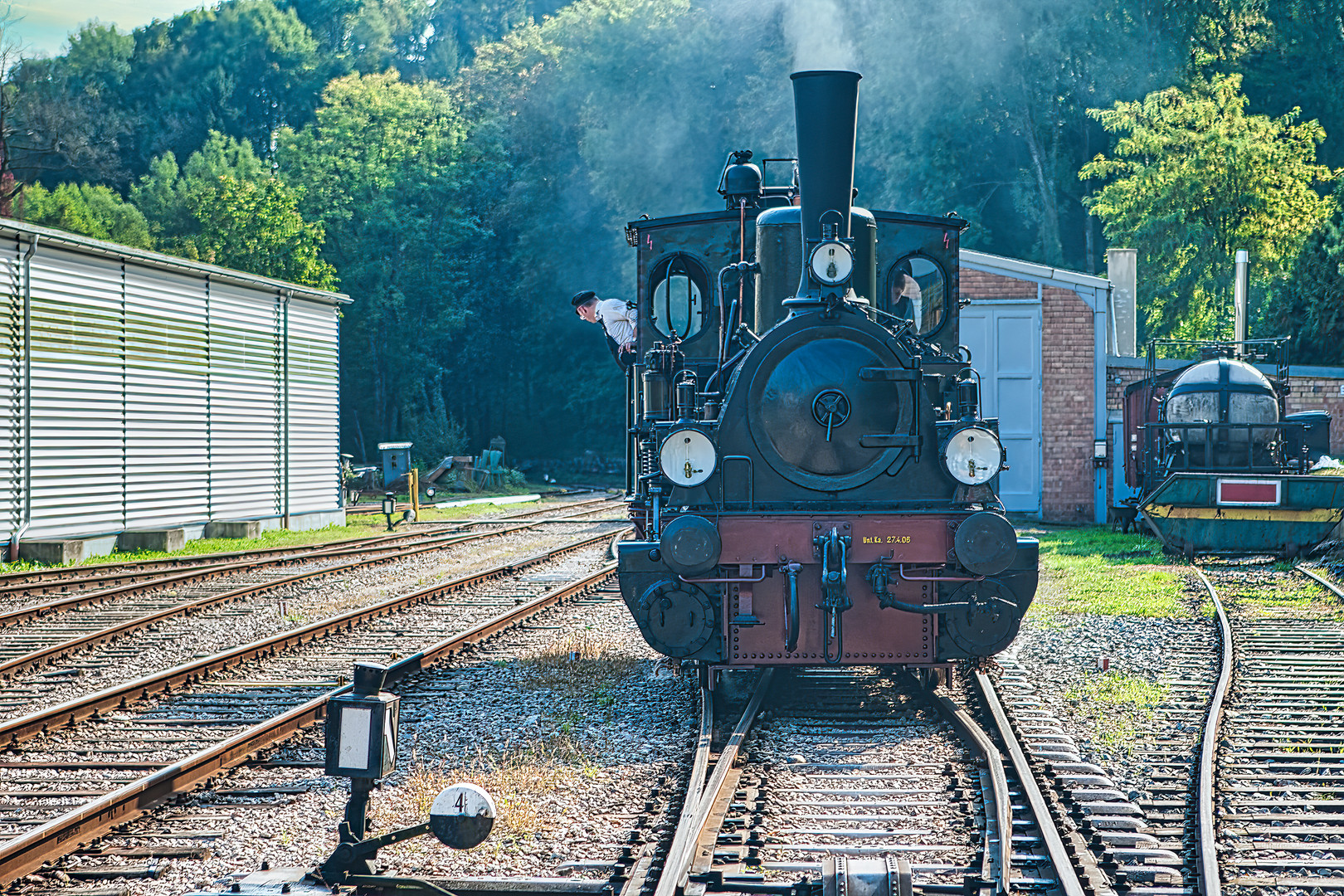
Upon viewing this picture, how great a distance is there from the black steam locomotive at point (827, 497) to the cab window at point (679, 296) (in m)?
0.94

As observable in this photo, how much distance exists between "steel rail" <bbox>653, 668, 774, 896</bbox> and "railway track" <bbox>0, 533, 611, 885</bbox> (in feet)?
6.91

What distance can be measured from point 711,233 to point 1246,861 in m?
5.01

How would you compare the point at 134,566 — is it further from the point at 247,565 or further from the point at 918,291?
the point at 918,291

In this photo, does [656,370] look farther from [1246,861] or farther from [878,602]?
[1246,861]

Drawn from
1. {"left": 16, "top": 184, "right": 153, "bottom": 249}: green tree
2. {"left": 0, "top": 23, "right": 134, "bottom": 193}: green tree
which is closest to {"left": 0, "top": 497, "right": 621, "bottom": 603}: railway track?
{"left": 16, "top": 184, "right": 153, "bottom": 249}: green tree

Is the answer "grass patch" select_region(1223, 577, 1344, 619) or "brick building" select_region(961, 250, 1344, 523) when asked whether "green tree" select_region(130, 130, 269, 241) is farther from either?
"grass patch" select_region(1223, 577, 1344, 619)

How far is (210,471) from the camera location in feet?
66.2

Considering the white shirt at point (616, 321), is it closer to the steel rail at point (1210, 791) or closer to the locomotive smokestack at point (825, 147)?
the locomotive smokestack at point (825, 147)

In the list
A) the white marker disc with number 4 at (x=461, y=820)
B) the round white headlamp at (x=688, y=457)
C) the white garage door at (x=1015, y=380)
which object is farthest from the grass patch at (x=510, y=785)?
the white garage door at (x=1015, y=380)

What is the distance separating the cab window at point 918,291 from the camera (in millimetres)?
8281

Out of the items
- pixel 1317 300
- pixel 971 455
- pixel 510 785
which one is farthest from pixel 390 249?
pixel 510 785

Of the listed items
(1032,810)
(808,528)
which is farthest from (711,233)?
(1032,810)

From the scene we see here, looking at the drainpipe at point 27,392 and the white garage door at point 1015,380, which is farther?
the white garage door at point 1015,380

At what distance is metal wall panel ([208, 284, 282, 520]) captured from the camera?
67.2 ft
